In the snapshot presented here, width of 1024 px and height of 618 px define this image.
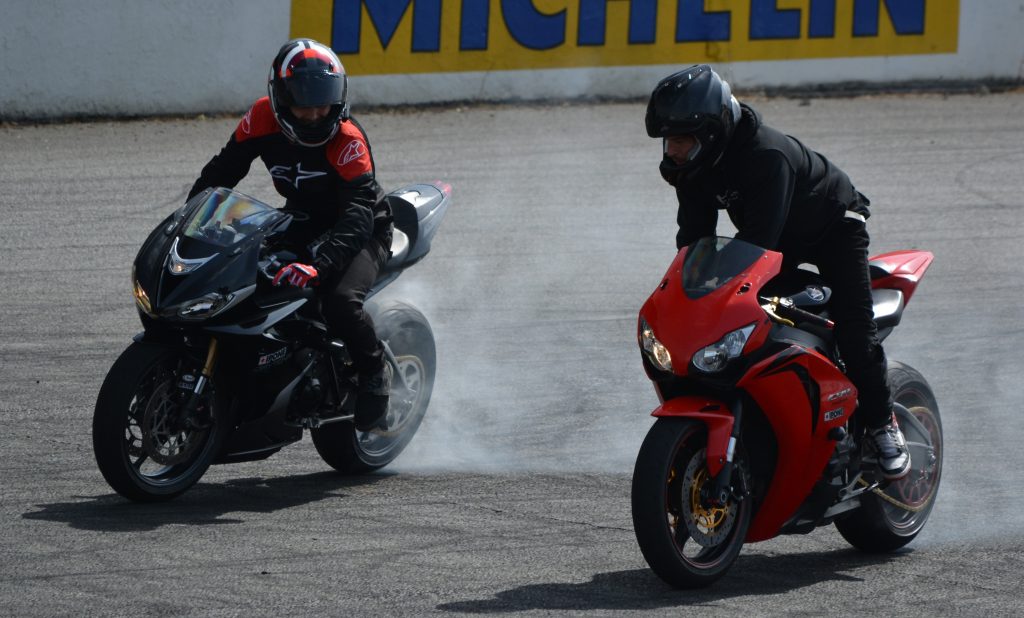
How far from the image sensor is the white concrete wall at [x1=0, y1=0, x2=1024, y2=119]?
1541 cm

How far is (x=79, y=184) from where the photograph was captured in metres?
13.7

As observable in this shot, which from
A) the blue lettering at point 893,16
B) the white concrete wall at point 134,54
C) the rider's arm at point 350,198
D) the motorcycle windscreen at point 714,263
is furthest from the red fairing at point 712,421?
the blue lettering at point 893,16

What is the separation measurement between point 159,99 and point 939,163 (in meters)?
8.12

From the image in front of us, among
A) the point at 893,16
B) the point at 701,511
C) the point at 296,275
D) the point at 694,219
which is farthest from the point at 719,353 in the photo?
the point at 893,16

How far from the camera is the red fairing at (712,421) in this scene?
5328mm

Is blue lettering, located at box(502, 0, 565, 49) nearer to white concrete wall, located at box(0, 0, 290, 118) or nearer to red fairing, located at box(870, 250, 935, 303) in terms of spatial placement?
white concrete wall, located at box(0, 0, 290, 118)

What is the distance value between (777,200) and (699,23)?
11493 mm

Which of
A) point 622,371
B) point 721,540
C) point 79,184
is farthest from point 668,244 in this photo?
point 721,540

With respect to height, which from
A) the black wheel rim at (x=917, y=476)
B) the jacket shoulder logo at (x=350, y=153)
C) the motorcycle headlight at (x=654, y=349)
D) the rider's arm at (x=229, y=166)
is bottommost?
the black wheel rim at (x=917, y=476)

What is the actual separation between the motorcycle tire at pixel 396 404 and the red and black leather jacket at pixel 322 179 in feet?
1.81

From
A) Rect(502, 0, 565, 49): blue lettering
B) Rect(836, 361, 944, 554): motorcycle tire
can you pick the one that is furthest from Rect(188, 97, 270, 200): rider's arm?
Rect(502, 0, 565, 49): blue lettering

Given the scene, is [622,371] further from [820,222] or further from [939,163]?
[939,163]

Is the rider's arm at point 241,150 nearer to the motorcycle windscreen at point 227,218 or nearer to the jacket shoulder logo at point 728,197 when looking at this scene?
the motorcycle windscreen at point 227,218

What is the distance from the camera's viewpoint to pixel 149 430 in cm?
643
